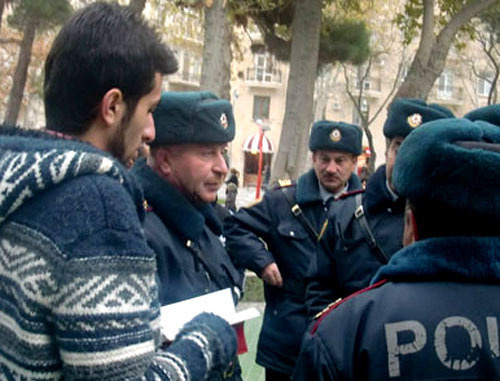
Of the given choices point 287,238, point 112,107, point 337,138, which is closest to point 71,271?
point 112,107

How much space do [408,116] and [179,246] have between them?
5.39 feet

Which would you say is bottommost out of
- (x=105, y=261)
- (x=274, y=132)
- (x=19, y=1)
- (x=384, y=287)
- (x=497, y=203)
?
(x=274, y=132)

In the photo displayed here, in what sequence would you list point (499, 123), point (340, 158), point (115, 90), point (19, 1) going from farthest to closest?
point (19, 1)
point (340, 158)
point (499, 123)
point (115, 90)

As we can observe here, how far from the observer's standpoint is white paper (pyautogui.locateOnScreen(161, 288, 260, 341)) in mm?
1900

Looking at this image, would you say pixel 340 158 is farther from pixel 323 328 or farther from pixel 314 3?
pixel 314 3

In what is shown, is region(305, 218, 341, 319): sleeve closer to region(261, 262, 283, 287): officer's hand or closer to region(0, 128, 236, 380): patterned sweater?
region(261, 262, 283, 287): officer's hand

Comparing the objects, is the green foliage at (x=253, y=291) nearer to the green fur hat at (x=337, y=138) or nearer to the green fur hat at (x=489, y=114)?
the green fur hat at (x=337, y=138)

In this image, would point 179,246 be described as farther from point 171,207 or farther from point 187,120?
point 187,120

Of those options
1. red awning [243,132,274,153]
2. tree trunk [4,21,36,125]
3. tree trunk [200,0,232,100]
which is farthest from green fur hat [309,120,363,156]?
red awning [243,132,274,153]

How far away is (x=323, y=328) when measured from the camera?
169 centimetres

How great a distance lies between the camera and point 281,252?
3.86m

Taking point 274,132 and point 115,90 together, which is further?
point 274,132

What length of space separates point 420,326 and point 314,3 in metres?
7.39

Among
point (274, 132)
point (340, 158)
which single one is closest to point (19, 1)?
point (340, 158)
